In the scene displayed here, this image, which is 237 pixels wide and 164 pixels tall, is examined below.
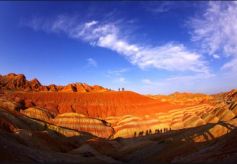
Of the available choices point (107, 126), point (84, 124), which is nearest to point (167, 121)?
point (107, 126)

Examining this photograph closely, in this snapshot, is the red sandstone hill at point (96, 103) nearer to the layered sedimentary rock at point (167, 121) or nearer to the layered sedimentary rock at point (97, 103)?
the layered sedimentary rock at point (97, 103)

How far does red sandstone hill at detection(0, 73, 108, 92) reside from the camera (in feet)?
477

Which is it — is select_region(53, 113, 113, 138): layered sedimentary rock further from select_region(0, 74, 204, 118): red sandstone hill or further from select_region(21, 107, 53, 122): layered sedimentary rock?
select_region(0, 74, 204, 118): red sandstone hill

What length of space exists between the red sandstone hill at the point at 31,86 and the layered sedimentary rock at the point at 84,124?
3811 centimetres

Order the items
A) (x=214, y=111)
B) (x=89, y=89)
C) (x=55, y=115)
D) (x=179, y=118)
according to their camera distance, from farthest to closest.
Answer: (x=89, y=89), (x=55, y=115), (x=179, y=118), (x=214, y=111)

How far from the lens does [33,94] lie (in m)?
124

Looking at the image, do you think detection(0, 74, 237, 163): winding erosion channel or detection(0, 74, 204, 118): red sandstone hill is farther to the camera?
detection(0, 74, 204, 118): red sandstone hill

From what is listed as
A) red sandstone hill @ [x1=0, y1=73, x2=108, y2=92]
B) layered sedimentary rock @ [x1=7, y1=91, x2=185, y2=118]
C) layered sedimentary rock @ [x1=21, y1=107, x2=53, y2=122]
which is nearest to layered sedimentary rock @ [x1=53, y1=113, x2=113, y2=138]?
layered sedimentary rock @ [x1=21, y1=107, x2=53, y2=122]

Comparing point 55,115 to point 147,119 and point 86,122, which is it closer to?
point 86,122

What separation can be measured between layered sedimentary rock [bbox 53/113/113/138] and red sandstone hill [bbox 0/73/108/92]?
38.1 metres

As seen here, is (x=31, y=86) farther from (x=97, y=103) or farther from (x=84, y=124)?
(x=84, y=124)

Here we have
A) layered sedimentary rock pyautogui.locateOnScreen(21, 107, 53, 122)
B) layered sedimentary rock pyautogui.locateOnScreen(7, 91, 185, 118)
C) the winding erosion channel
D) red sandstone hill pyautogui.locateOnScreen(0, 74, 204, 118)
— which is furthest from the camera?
layered sedimentary rock pyautogui.locateOnScreen(7, 91, 185, 118)

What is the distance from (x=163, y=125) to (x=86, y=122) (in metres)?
25.0

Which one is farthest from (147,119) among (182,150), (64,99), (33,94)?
(182,150)
